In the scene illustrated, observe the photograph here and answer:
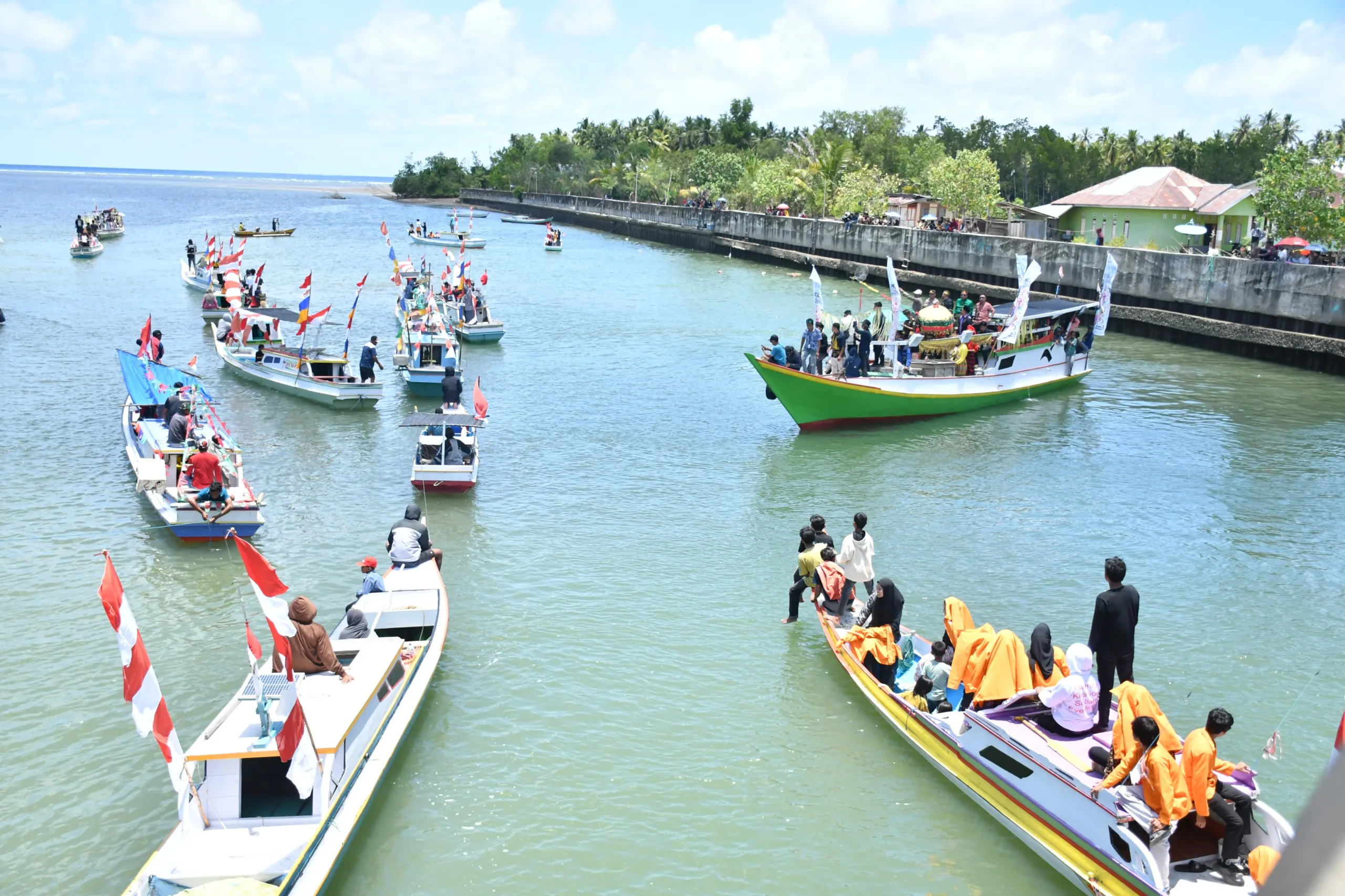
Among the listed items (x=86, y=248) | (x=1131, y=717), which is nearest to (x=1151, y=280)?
(x=1131, y=717)

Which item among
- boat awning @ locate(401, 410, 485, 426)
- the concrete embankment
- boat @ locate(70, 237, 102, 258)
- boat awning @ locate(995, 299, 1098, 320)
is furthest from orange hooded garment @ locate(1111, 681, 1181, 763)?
boat @ locate(70, 237, 102, 258)

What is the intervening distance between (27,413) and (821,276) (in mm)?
50115

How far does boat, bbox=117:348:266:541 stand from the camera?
17484 millimetres

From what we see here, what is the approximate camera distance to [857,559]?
14211 mm

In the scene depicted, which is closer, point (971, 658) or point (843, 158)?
point (971, 658)

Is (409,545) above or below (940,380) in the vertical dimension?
below

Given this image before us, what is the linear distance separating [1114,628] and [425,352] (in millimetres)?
23220

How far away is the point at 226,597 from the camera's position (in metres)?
16.0

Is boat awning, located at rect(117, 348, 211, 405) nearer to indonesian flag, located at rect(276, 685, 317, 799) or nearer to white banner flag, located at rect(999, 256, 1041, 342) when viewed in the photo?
indonesian flag, located at rect(276, 685, 317, 799)

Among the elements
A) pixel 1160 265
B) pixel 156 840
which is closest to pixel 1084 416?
pixel 1160 265

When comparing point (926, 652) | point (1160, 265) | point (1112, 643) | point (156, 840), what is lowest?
point (156, 840)

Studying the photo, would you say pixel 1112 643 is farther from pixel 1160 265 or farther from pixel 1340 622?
pixel 1160 265

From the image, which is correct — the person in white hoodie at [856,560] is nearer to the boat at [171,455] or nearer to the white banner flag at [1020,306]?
the boat at [171,455]

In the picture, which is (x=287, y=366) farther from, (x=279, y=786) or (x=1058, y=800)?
(x=1058, y=800)
